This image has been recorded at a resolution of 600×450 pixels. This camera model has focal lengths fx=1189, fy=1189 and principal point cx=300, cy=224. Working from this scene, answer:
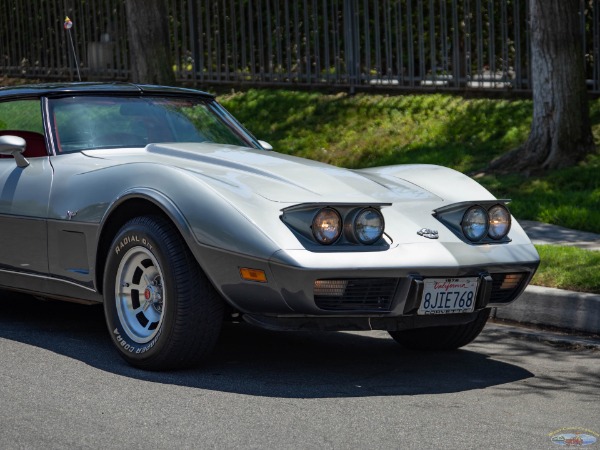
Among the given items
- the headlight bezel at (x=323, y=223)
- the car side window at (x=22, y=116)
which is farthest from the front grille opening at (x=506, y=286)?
the car side window at (x=22, y=116)

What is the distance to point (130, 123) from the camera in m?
6.93

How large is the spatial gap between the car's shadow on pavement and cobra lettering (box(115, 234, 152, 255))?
59cm

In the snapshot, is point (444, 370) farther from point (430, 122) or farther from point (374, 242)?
point (430, 122)

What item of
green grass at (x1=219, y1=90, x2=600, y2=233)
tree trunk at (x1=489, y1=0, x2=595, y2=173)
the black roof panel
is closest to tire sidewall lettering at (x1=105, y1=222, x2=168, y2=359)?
the black roof panel

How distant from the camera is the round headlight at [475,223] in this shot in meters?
5.96

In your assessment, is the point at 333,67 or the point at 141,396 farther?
the point at 333,67

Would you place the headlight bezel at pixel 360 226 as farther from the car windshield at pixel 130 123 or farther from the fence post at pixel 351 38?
the fence post at pixel 351 38

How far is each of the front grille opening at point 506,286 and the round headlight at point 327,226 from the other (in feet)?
3.11

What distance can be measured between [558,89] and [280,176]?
717cm

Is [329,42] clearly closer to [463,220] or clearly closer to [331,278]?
[463,220]

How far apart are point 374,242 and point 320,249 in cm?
30

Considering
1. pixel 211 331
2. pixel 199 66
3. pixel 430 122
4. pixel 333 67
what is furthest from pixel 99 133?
pixel 199 66

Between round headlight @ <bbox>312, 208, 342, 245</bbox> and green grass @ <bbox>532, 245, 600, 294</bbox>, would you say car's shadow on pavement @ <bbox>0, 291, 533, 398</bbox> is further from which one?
green grass @ <bbox>532, 245, 600, 294</bbox>

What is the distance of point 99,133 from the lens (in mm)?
6797
